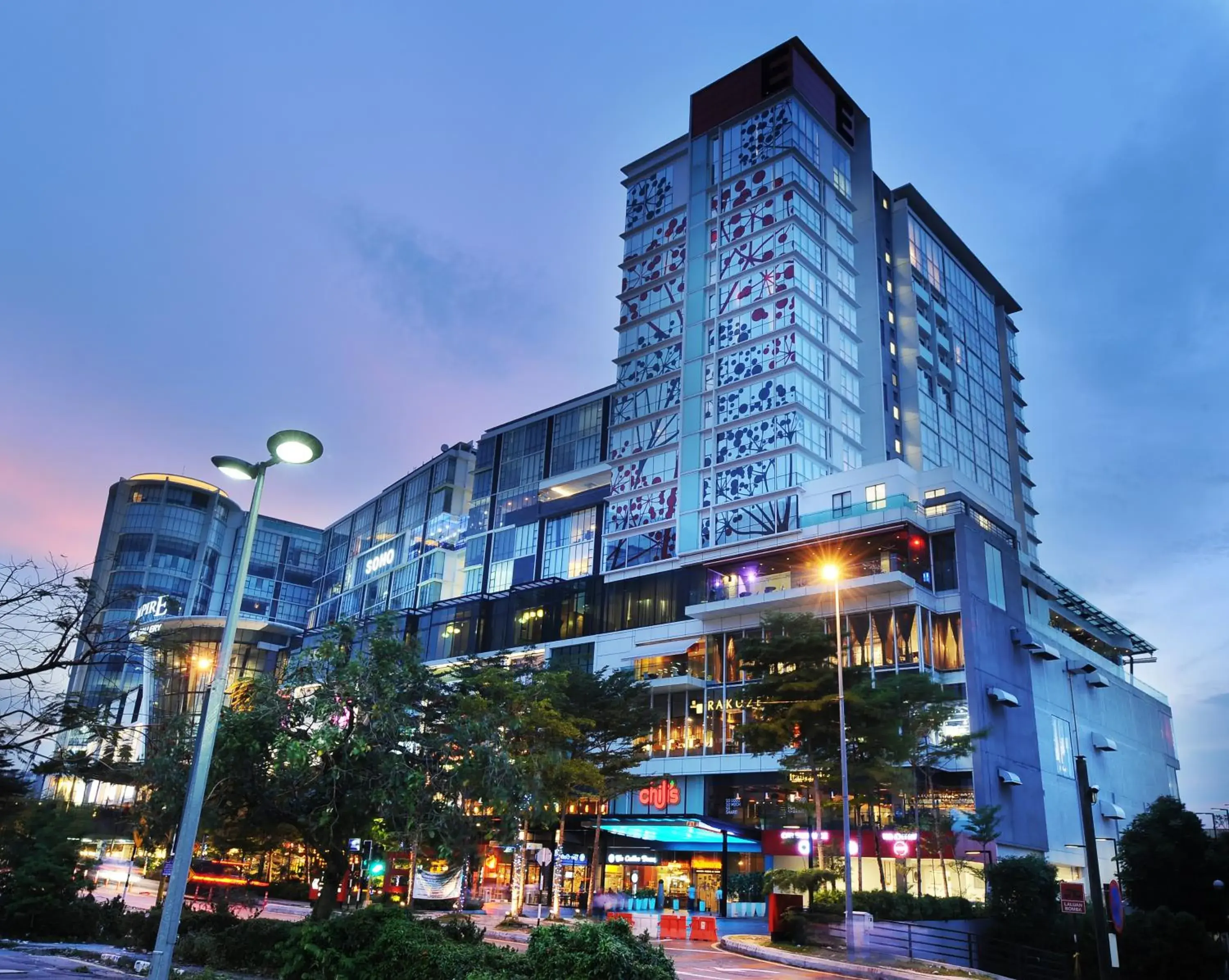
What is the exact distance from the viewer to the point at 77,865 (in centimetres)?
2666

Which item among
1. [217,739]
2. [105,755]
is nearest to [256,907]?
[217,739]

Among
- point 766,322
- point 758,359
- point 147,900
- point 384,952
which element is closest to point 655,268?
point 766,322

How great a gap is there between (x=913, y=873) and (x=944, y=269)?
68210 mm

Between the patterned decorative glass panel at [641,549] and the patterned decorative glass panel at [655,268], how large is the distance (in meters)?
26.0

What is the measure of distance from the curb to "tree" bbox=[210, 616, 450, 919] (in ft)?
48.6

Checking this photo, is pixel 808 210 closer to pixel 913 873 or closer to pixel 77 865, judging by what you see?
pixel 913 873

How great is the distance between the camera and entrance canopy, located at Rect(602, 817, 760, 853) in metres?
54.2

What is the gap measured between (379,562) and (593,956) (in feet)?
381

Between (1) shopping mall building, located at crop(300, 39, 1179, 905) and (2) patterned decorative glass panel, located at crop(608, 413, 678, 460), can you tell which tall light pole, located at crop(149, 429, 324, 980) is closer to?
(1) shopping mall building, located at crop(300, 39, 1179, 905)

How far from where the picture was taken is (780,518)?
239 ft

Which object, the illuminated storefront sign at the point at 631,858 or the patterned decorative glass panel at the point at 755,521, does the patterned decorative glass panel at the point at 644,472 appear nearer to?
the patterned decorative glass panel at the point at 755,521

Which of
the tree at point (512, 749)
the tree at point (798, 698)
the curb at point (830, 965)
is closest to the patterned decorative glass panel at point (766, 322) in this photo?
the tree at point (798, 698)

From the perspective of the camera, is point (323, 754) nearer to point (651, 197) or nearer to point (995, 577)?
point (995, 577)

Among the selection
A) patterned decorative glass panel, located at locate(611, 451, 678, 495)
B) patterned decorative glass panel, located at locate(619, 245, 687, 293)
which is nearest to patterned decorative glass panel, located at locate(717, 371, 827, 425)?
patterned decorative glass panel, located at locate(611, 451, 678, 495)
